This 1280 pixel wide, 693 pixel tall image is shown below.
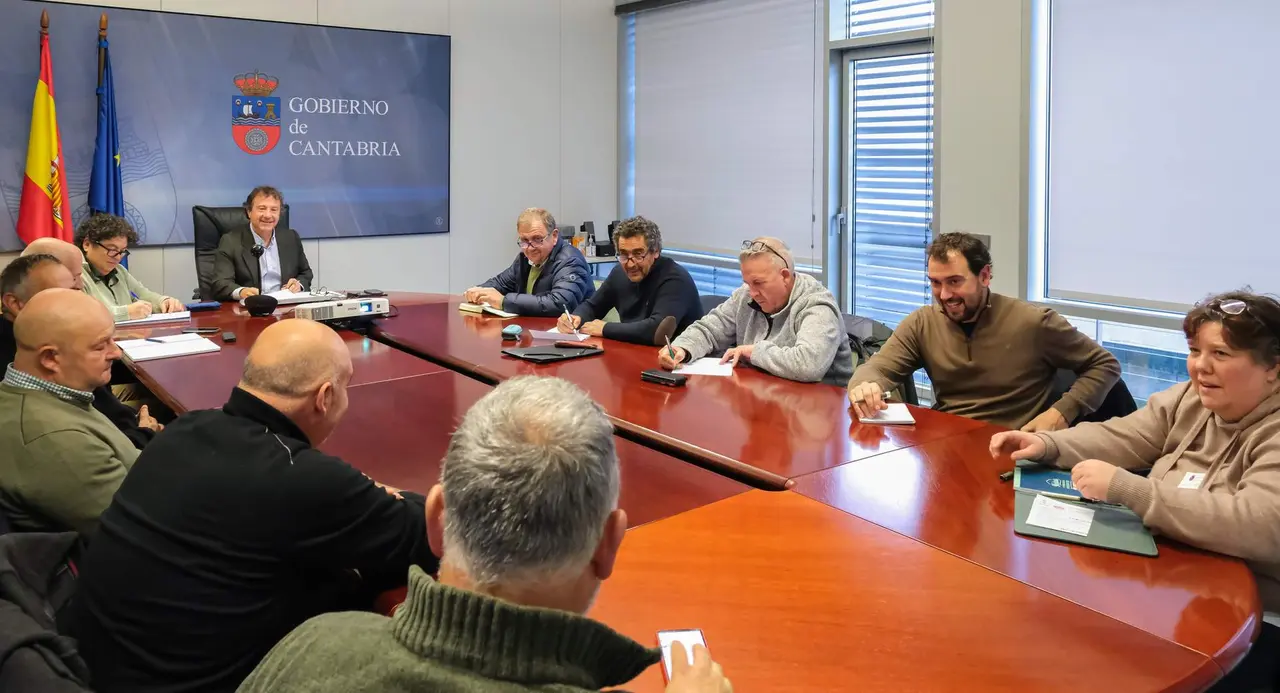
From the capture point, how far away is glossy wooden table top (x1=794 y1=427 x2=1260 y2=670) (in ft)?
4.93

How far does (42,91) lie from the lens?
4.96 meters

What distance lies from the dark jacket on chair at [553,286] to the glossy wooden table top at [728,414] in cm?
72

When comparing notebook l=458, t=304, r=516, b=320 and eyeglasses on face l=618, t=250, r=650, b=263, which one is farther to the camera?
notebook l=458, t=304, r=516, b=320

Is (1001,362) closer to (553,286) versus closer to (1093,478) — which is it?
(1093,478)

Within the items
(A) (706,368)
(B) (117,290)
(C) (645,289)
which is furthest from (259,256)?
(A) (706,368)

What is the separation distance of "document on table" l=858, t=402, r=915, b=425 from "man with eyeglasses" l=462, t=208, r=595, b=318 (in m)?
2.14

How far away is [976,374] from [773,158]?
3.15 metres

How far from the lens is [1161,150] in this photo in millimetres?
3922

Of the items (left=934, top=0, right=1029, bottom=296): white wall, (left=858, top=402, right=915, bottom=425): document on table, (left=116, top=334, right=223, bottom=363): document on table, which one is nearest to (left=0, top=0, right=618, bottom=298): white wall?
(left=116, top=334, right=223, bottom=363): document on table

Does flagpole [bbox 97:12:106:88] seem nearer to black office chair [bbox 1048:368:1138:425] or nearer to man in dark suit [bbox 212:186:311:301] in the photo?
man in dark suit [bbox 212:186:311:301]

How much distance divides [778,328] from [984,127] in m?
1.80

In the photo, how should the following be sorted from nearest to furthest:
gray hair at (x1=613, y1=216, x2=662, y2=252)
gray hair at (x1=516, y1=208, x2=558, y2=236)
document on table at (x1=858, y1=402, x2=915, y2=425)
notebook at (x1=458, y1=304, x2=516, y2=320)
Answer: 1. document on table at (x1=858, y1=402, x2=915, y2=425)
2. gray hair at (x1=613, y1=216, x2=662, y2=252)
3. notebook at (x1=458, y1=304, x2=516, y2=320)
4. gray hair at (x1=516, y1=208, x2=558, y2=236)

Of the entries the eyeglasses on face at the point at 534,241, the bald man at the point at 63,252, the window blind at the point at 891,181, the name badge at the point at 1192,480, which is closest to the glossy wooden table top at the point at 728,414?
the name badge at the point at 1192,480

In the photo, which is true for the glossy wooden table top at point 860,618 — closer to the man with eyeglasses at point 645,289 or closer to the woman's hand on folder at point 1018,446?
the woman's hand on folder at point 1018,446
